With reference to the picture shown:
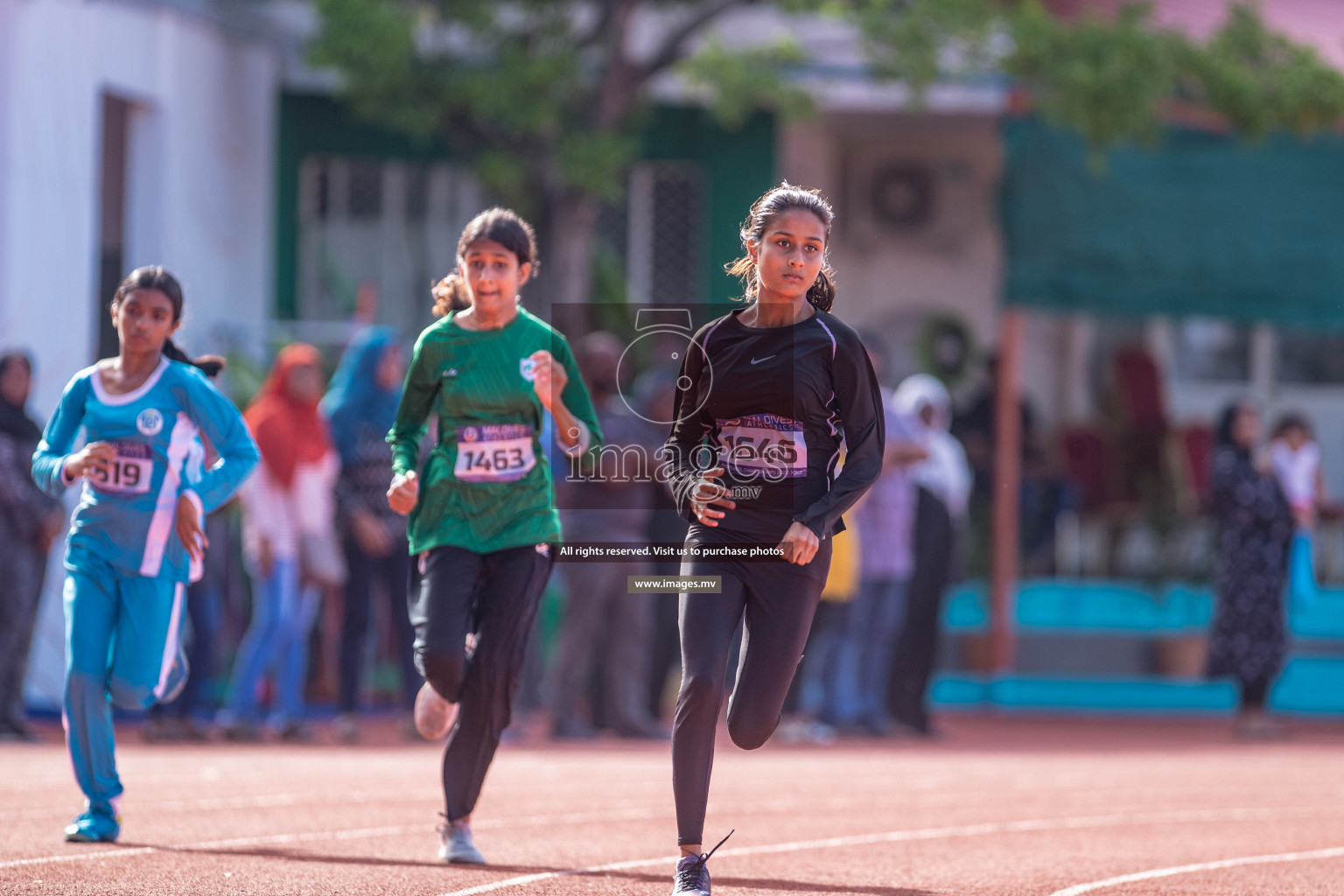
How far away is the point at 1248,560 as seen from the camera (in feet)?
46.0

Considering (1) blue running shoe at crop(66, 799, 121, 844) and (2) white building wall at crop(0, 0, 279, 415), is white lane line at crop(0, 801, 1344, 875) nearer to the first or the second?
(1) blue running shoe at crop(66, 799, 121, 844)

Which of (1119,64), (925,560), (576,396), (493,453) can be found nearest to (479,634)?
(493,453)

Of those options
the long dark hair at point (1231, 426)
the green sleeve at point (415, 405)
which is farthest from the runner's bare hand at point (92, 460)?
the long dark hair at point (1231, 426)

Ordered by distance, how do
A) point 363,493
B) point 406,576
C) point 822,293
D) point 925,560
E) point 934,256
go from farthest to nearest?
point 934,256
point 925,560
point 363,493
point 406,576
point 822,293

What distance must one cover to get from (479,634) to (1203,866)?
8.97 feet

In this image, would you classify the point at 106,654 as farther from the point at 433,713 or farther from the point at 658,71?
the point at 658,71

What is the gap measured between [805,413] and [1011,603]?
32.8ft

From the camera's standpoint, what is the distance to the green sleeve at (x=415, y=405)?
649cm

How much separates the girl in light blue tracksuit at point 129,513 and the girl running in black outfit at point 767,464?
6.57 ft

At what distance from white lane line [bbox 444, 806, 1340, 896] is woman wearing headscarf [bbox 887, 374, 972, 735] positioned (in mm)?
3986

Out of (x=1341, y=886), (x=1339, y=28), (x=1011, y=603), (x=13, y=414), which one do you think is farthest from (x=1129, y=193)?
(x=1341, y=886)

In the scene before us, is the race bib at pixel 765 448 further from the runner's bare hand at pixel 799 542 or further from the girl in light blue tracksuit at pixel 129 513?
the girl in light blue tracksuit at pixel 129 513

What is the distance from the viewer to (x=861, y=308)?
67.4ft

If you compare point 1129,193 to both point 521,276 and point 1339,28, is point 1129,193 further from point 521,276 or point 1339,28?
point 521,276
